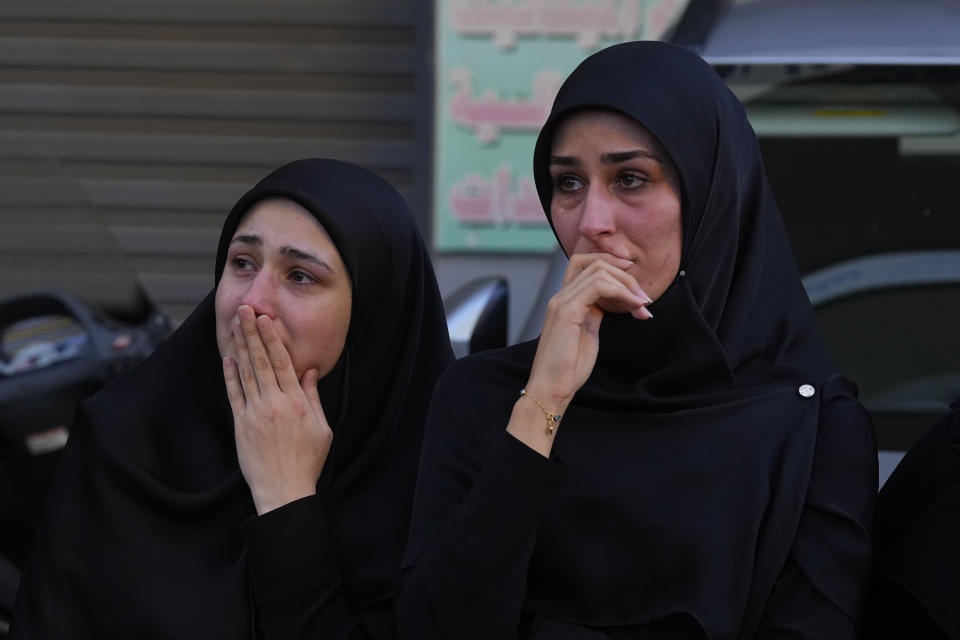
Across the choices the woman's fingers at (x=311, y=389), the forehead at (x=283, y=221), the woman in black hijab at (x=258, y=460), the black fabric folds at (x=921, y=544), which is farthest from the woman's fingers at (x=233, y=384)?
the black fabric folds at (x=921, y=544)

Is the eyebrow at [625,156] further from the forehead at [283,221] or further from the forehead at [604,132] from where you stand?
the forehead at [283,221]

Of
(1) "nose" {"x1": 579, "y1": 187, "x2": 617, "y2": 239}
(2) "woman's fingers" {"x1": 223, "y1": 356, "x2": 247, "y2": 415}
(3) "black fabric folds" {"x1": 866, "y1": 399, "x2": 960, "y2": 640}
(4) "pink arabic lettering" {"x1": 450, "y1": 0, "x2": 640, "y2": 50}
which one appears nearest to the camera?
(3) "black fabric folds" {"x1": 866, "y1": 399, "x2": 960, "y2": 640}

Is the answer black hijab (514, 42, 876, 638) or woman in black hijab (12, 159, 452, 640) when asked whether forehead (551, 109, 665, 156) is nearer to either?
black hijab (514, 42, 876, 638)

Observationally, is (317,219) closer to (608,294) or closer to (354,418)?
(354,418)

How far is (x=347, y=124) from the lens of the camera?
771 centimetres

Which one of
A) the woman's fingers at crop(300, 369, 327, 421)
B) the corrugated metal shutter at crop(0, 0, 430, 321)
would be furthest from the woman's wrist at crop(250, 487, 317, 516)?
the corrugated metal shutter at crop(0, 0, 430, 321)

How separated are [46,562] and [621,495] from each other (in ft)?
3.38

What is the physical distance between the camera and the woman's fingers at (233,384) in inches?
101

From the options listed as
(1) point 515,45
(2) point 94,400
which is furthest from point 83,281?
(1) point 515,45

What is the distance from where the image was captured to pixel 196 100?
7.71 metres

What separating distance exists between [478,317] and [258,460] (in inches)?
45.7

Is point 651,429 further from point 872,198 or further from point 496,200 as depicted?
point 496,200

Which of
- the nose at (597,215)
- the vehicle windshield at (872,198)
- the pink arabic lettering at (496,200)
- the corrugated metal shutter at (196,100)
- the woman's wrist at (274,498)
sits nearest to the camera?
the nose at (597,215)

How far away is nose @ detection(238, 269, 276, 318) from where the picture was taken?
8.20 ft
